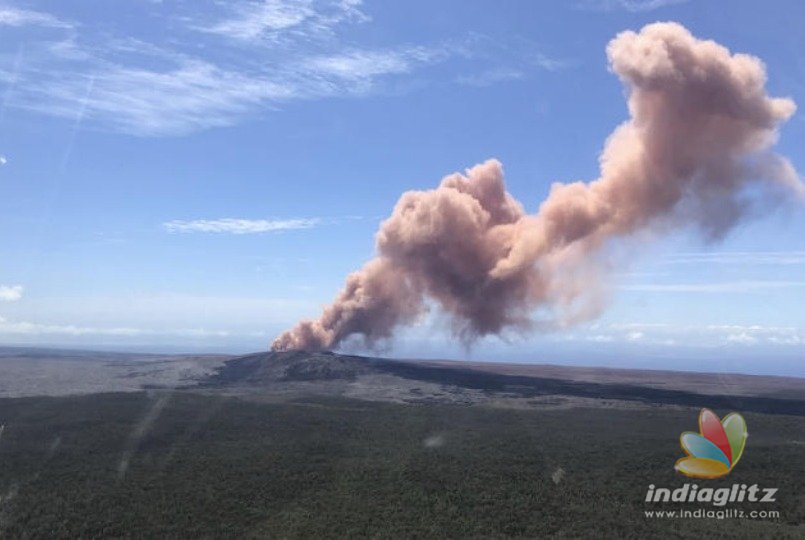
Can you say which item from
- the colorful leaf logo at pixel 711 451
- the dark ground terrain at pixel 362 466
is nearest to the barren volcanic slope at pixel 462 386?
the dark ground terrain at pixel 362 466

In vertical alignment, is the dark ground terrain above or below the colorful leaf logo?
below

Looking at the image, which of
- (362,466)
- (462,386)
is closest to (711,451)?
(362,466)

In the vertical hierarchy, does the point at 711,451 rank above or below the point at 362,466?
above

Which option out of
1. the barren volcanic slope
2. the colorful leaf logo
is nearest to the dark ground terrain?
the colorful leaf logo

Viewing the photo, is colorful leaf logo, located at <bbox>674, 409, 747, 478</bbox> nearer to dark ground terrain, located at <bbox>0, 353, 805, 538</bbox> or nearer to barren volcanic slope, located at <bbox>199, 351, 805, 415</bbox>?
dark ground terrain, located at <bbox>0, 353, 805, 538</bbox>

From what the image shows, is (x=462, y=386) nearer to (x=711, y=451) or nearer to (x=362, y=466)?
(x=711, y=451)
